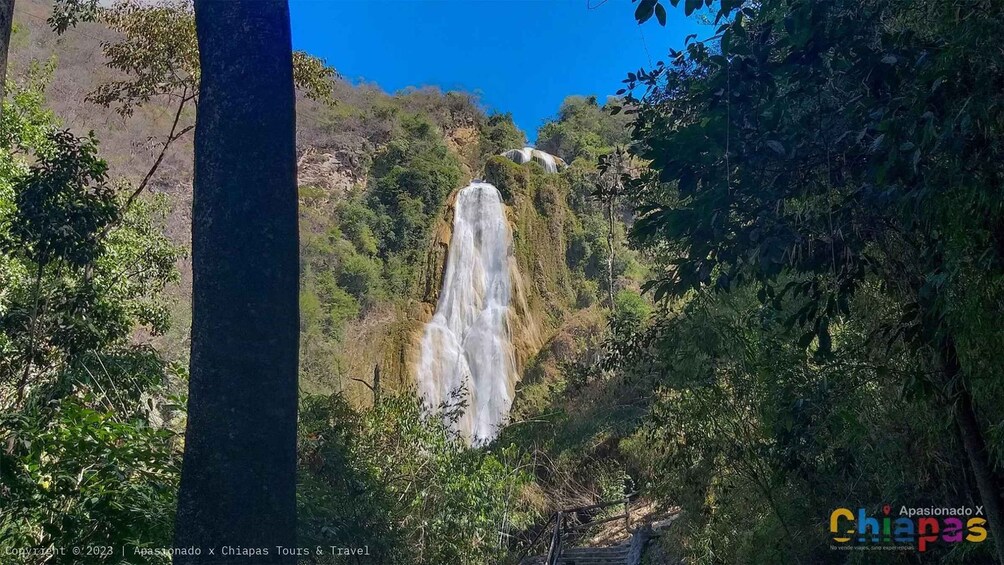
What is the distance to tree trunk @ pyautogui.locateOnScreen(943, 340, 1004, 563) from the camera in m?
3.28

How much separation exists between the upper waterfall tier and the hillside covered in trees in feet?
69.4

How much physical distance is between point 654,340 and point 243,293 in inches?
209

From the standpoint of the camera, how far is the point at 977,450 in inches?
130

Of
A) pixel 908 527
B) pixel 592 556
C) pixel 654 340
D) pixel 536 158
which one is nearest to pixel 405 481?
pixel 654 340

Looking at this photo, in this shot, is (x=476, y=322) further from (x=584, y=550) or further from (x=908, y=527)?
(x=908, y=527)

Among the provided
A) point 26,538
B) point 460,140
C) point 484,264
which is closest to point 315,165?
point 460,140

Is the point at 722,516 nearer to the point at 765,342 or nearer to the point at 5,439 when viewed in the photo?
the point at 765,342

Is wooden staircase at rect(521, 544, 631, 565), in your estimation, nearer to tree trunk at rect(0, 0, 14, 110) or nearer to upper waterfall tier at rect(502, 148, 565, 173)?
tree trunk at rect(0, 0, 14, 110)

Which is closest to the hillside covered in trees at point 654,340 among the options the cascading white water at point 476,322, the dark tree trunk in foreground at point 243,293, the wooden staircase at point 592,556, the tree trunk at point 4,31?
the dark tree trunk in foreground at point 243,293

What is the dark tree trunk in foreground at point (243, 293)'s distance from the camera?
2.23 meters

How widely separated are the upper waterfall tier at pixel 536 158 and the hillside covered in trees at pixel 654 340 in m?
21.2

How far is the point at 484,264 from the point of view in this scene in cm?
2766

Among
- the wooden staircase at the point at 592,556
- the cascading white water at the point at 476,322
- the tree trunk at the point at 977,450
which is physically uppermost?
the cascading white water at the point at 476,322

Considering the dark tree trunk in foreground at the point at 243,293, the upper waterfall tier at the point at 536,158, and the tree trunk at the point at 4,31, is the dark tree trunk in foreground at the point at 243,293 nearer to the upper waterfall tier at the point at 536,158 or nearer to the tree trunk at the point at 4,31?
the tree trunk at the point at 4,31
